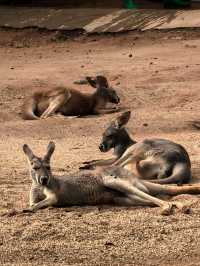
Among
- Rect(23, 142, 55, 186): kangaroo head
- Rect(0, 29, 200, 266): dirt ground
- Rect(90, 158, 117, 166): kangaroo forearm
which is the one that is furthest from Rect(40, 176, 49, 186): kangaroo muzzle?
Rect(90, 158, 117, 166): kangaroo forearm

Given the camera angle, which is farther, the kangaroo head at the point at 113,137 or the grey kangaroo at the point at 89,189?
the kangaroo head at the point at 113,137

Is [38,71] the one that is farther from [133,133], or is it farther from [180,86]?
Answer: [133,133]

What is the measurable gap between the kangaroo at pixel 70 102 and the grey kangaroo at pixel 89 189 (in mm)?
5033

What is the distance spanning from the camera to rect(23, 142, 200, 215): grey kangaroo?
663 cm

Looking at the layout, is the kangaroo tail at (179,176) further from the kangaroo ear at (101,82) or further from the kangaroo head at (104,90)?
the kangaroo ear at (101,82)

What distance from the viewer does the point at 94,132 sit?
10328mm

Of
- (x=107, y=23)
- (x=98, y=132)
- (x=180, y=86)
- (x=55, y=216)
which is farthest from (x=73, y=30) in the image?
(x=55, y=216)

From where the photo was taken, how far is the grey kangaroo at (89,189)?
21.8 ft

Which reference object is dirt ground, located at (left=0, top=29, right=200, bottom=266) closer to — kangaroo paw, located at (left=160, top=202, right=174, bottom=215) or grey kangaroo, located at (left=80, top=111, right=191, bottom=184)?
kangaroo paw, located at (left=160, top=202, right=174, bottom=215)

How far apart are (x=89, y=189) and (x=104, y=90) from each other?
5.76 m

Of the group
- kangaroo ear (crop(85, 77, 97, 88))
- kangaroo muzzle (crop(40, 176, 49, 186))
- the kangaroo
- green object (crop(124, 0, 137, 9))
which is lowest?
the kangaroo

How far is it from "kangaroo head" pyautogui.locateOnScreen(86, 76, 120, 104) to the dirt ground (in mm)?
180

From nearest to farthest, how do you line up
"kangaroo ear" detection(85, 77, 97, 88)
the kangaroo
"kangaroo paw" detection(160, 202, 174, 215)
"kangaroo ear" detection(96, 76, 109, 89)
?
"kangaroo paw" detection(160, 202, 174, 215), the kangaroo, "kangaroo ear" detection(96, 76, 109, 89), "kangaroo ear" detection(85, 77, 97, 88)

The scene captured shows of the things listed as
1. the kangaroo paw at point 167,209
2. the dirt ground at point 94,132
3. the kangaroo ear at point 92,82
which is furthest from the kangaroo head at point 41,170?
the kangaroo ear at point 92,82
